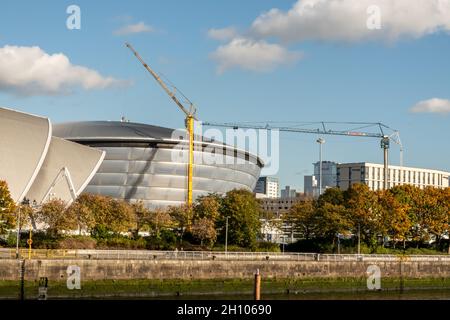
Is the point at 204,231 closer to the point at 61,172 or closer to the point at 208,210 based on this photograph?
the point at 208,210

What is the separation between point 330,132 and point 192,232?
9644 cm

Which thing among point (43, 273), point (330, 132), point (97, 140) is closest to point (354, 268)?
point (43, 273)

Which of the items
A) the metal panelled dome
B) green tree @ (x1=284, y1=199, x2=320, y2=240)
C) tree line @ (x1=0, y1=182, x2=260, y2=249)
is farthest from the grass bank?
the metal panelled dome

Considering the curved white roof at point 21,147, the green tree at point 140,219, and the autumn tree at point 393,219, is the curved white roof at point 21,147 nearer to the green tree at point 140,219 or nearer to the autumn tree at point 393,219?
the green tree at point 140,219

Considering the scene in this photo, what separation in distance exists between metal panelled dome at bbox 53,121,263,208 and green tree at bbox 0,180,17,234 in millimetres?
49727

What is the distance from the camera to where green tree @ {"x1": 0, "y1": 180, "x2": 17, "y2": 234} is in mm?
64750

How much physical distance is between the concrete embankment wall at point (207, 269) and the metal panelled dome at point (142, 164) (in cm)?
5015

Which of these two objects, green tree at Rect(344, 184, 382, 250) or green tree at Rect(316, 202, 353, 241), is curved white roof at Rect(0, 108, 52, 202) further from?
green tree at Rect(344, 184, 382, 250)

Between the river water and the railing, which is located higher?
the railing

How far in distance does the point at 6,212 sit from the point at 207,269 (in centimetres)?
1691

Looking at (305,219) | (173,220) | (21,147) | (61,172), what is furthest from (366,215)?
(21,147)

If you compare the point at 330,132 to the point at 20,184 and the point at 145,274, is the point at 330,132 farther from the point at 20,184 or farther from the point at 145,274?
the point at 145,274

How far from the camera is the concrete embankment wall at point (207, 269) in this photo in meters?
51.5

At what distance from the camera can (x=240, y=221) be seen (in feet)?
263
